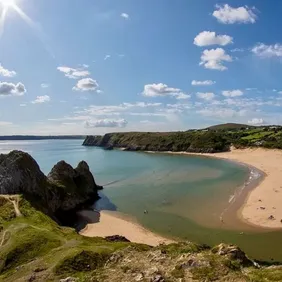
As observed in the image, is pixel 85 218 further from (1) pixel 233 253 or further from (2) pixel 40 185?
(1) pixel 233 253

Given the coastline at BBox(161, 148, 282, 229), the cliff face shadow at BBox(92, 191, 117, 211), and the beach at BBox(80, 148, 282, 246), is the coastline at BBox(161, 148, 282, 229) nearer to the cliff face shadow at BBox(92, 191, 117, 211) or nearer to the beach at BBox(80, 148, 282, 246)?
the beach at BBox(80, 148, 282, 246)

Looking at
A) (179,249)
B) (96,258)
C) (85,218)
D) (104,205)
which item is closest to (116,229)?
(85,218)

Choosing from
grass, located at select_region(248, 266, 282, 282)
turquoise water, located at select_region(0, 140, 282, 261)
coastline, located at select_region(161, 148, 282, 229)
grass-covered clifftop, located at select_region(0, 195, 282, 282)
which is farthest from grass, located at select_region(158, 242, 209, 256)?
coastline, located at select_region(161, 148, 282, 229)

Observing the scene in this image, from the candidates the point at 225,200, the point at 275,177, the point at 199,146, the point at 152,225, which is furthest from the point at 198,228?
the point at 199,146

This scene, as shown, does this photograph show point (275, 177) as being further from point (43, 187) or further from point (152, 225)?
point (43, 187)

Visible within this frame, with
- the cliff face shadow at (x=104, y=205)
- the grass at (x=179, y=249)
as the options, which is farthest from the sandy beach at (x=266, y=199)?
the grass at (x=179, y=249)

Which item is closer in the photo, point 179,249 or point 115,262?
point 115,262
